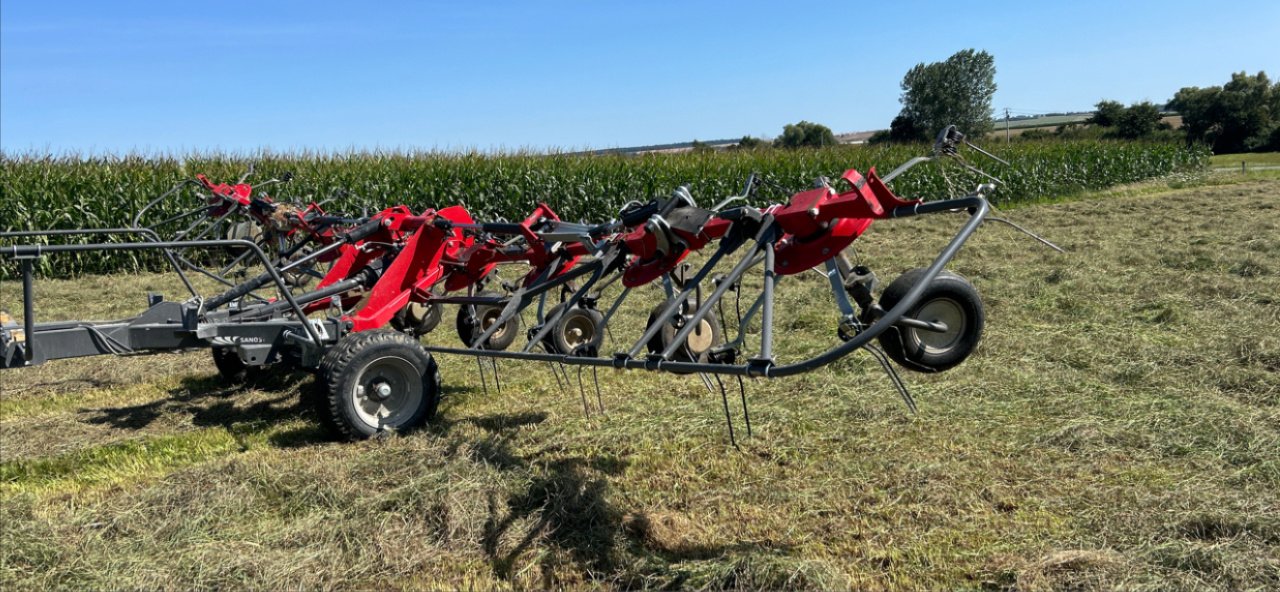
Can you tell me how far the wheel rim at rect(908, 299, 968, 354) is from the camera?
387 cm

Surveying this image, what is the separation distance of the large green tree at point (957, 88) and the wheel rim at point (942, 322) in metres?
35.6

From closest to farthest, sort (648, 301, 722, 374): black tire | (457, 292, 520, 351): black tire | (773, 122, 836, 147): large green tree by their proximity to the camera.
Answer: (648, 301, 722, 374): black tire, (457, 292, 520, 351): black tire, (773, 122, 836, 147): large green tree

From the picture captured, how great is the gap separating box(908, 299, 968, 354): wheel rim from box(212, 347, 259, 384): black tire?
5140mm

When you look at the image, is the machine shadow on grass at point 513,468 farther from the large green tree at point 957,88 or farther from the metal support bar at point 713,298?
the large green tree at point 957,88

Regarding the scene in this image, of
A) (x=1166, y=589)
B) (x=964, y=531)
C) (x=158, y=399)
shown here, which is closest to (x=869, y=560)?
(x=964, y=531)

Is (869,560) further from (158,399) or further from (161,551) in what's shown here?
(158,399)

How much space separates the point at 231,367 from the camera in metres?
6.76

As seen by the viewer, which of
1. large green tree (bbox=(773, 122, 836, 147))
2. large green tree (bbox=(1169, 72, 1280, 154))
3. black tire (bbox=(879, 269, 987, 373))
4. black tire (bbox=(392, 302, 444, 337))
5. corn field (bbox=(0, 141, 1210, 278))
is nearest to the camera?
black tire (bbox=(879, 269, 987, 373))

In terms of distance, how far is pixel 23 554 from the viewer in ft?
10.9

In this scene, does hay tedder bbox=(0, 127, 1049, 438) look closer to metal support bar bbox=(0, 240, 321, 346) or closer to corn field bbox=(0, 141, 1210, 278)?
metal support bar bbox=(0, 240, 321, 346)

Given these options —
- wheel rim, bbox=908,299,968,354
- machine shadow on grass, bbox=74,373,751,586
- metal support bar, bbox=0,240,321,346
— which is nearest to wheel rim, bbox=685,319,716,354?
machine shadow on grass, bbox=74,373,751,586

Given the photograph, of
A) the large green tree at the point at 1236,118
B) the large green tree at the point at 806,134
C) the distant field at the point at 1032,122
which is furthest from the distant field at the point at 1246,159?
the large green tree at the point at 806,134

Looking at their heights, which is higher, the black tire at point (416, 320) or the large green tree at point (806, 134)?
the large green tree at point (806, 134)

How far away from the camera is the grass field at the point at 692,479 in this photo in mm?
3340
